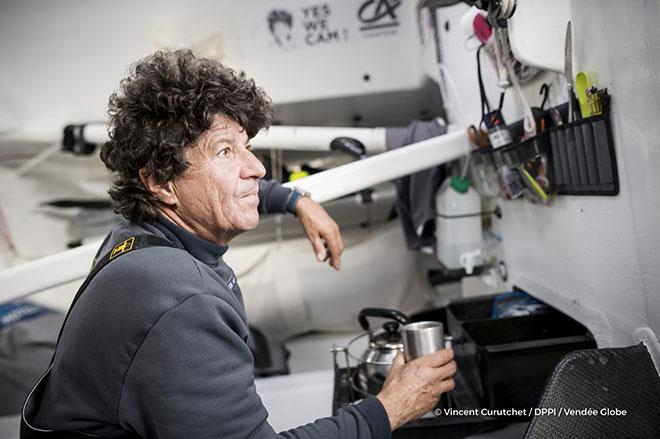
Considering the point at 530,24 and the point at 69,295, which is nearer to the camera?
the point at 530,24

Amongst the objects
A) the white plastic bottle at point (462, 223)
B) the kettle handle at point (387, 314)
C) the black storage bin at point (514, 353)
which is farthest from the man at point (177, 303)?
the white plastic bottle at point (462, 223)

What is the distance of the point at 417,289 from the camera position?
227 centimetres

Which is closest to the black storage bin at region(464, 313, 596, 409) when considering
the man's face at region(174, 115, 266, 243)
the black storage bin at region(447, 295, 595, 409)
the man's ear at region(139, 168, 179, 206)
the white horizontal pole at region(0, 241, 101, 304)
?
the black storage bin at region(447, 295, 595, 409)

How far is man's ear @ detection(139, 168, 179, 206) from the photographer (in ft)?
2.66

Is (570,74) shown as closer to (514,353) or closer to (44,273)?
(514,353)

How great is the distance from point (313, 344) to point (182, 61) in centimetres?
158

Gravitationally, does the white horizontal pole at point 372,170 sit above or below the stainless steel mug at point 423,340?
above

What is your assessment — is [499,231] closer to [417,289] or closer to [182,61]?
[417,289]

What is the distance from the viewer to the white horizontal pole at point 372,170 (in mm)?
1333

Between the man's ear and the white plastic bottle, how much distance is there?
1084 millimetres

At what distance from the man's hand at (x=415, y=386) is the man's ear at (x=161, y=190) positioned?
1.59 feet

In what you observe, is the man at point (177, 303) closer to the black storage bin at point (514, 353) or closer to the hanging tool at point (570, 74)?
the black storage bin at point (514, 353)

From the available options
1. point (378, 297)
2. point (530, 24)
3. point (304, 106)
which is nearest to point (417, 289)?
point (378, 297)

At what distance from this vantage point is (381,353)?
3.72 ft
